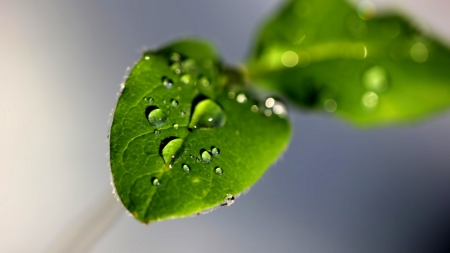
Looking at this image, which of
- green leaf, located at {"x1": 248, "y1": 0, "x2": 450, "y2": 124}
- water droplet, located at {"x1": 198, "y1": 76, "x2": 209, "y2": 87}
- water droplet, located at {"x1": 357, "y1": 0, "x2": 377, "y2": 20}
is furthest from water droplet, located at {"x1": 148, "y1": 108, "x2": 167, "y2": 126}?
water droplet, located at {"x1": 357, "y1": 0, "x2": 377, "y2": 20}

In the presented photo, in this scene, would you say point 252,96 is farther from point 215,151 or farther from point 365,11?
point 365,11

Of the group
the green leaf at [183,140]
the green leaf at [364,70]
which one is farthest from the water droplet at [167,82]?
the green leaf at [364,70]

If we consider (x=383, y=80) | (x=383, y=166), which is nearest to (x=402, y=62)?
(x=383, y=80)

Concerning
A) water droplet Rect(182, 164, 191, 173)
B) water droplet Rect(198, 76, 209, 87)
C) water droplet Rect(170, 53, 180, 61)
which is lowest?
water droplet Rect(182, 164, 191, 173)

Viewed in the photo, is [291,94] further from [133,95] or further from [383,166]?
[383,166]

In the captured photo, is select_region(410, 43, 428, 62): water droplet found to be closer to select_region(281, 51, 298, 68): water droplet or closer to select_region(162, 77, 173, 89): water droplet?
select_region(281, 51, 298, 68): water droplet

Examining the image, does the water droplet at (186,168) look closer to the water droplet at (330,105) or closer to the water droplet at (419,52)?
the water droplet at (330,105)
